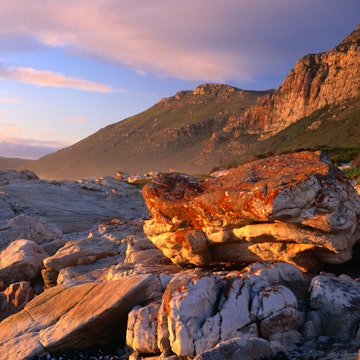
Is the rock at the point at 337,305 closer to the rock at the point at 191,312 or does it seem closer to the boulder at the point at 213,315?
the boulder at the point at 213,315

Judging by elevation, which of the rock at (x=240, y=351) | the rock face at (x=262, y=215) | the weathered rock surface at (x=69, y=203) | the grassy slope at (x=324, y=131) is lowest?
the weathered rock surface at (x=69, y=203)

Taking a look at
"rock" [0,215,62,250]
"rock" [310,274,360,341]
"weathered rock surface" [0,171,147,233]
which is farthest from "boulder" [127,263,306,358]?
"weathered rock surface" [0,171,147,233]

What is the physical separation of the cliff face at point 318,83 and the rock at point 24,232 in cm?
14370

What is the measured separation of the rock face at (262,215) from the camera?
11.7 m

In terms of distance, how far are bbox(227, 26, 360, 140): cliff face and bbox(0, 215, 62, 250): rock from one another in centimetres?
14370

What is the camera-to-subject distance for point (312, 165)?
42.4 ft

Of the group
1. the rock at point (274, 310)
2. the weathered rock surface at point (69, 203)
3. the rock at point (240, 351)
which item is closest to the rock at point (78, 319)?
the rock at point (274, 310)

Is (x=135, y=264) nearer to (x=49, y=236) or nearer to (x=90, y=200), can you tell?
(x=49, y=236)

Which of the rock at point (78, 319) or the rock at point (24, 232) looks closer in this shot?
the rock at point (78, 319)

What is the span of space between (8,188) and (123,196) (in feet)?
40.3

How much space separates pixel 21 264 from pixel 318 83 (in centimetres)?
16956

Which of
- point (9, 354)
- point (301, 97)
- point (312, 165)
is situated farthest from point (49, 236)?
point (301, 97)

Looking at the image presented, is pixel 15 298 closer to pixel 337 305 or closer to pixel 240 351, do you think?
pixel 240 351

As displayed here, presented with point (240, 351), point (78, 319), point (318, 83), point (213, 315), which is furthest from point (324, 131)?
point (240, 351)
